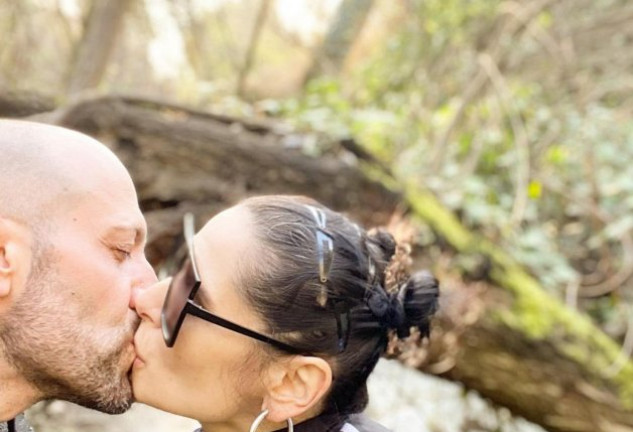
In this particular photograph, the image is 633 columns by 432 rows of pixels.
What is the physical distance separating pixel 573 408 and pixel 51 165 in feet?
10.4

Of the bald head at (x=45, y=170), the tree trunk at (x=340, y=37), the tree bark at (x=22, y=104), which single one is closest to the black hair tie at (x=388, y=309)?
the bald head at (x=45, y=170)

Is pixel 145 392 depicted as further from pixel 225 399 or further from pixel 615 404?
pixel 615 404

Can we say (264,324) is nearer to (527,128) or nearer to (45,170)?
(45,170)

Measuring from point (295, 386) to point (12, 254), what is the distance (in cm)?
71

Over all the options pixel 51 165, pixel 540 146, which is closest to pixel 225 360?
pixel 51 165

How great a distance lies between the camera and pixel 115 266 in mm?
1594

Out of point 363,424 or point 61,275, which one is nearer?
point 61,275

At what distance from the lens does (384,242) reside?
1.73 meters

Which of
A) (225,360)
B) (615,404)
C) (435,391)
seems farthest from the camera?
(435,391)

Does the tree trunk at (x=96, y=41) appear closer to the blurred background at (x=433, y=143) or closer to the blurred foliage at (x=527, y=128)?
the blurred background at (x=433, y=143)

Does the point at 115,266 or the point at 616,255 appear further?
the point at 616,255

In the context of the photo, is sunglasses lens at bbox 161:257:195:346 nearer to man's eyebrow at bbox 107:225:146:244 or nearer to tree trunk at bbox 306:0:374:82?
man's eyebrow at bbox 107:225:146:244

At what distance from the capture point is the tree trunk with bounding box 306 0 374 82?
8.02 m

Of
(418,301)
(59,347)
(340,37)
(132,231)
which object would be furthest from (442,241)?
(340,37)
